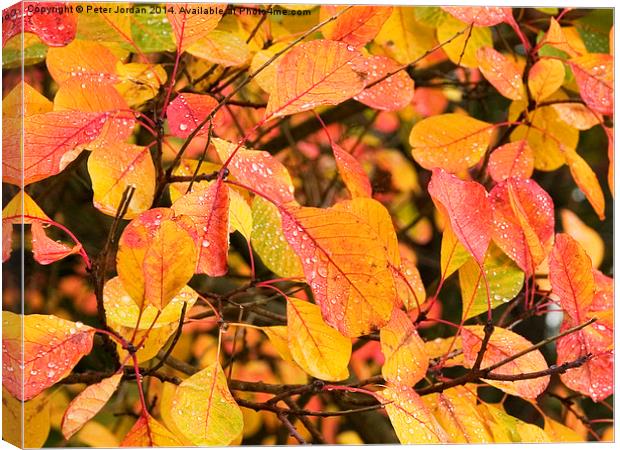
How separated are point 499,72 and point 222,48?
186mm

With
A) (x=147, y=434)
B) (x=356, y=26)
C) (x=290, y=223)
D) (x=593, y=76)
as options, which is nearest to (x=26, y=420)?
(x=147, y=434)

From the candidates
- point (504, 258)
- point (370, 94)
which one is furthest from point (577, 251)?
point (370, 94)

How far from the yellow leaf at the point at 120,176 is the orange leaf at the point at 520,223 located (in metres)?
0.22

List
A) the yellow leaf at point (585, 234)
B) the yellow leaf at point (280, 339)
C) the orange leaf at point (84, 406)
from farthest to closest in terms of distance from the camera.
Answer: the yellow leaf at point (585, 234) < the yellow leaf at point (280, 339) < the orange leaf at point (84, 406)

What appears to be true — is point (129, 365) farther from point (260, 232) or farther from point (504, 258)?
point (504, 258)

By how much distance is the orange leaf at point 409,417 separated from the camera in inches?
18.3

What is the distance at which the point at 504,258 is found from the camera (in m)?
0.58

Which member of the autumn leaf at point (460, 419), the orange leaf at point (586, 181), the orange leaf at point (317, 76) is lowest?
the autumn leaf at point (460, 419)

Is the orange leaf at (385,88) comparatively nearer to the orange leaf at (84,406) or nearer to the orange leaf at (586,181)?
the orange leaf at (586,181)

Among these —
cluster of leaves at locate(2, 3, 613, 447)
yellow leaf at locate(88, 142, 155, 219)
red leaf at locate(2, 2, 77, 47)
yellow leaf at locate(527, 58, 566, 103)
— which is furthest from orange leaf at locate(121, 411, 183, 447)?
yellow leaf at locate(527, 58, 566, 103)

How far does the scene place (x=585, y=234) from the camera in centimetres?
78

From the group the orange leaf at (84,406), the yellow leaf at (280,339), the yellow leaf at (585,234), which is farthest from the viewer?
the yellow leaf at (585,234)

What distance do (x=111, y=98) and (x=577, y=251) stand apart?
0.29 meters

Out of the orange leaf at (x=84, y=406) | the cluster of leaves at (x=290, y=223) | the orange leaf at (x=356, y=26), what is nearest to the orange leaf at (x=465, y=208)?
the cluster of leaves at (x=290, y=223)
